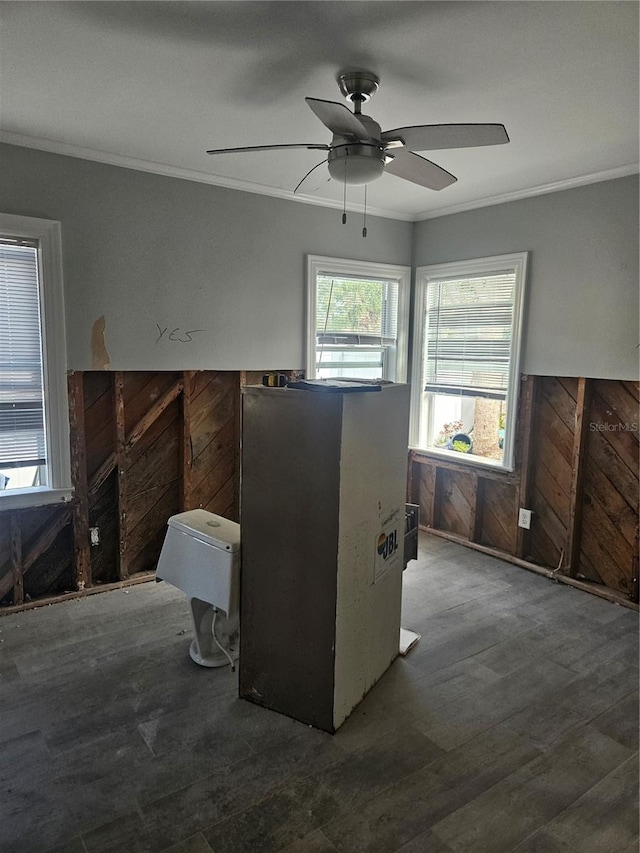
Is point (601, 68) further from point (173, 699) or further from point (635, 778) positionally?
point (173, 699)

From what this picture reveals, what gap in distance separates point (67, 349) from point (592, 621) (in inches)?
142

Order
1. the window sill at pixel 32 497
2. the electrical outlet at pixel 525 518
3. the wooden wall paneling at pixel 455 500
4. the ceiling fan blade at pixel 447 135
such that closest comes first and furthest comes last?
the ceiling fan blade at pixel 447 135 → the window sill at pixel 32 497 → the electrical outlet at pixel 525 518 → the wooden wall paneling at pixel 455 500

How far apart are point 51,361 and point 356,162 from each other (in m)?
2.18

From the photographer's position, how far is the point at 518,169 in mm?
3455

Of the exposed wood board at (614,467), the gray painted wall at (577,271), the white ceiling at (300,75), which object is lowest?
the exposed wood board at (614,467)

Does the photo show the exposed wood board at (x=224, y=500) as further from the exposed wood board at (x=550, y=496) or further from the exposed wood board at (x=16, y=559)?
the exposed wood board at (x=550, y=496)

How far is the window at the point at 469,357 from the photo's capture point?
13.6 feet

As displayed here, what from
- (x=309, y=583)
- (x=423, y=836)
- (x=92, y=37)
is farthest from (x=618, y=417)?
(x=92, y=37)

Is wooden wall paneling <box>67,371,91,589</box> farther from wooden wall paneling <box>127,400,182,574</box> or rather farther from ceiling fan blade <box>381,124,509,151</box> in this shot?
ceiling fan blade <box>381,124,509,151</box>

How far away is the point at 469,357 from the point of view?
4.47 m

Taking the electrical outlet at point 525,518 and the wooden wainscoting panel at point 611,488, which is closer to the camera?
the wooden wainscoting panel at point 611,488

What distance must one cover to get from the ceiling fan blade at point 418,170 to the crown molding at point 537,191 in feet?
4.62

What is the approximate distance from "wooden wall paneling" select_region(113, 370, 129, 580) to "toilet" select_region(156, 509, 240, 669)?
100 cm

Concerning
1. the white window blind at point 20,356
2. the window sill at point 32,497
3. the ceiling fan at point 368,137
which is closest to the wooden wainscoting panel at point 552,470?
the ceiling fan at point 368,137
